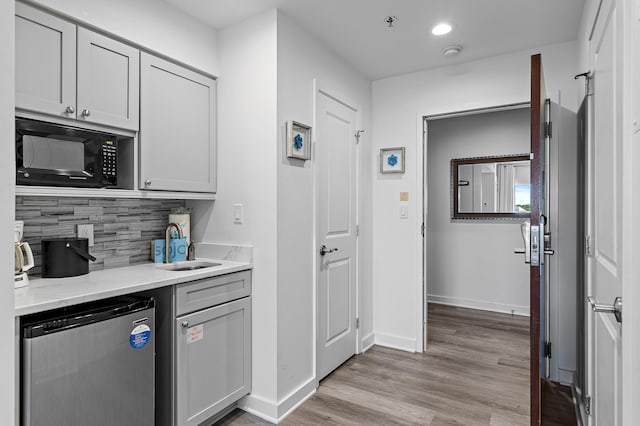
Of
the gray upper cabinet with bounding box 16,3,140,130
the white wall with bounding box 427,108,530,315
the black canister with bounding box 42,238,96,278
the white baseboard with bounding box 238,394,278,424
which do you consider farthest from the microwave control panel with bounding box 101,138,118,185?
the white wall with bounding box 427,108,530,315

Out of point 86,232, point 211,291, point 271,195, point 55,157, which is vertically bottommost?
point 211,291

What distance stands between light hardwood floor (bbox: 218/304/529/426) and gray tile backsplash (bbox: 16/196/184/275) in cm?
122

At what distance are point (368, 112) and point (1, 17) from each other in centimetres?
313

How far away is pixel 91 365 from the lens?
5.06 feet

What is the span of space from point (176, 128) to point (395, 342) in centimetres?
258

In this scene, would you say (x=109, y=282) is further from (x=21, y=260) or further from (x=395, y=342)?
(x=395, y=342)

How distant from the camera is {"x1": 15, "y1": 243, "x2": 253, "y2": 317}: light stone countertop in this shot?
144 centimetres

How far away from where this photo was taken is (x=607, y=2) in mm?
1438

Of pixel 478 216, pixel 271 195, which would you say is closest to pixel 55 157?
pixel 271 195

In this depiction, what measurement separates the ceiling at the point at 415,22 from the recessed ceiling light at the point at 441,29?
4 centimetres

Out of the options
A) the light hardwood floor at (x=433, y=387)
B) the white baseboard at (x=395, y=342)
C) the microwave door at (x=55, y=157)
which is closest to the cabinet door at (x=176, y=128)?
the microwave door at (x=55, y=157)

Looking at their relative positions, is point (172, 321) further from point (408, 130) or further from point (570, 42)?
point (570, 42)

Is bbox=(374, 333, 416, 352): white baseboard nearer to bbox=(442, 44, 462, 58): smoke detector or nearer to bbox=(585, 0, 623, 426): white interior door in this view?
bbox=(585, 0, 623, 426): white interior door

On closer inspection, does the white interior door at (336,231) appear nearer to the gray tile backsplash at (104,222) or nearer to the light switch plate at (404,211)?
the light switch plate at (404,211)
